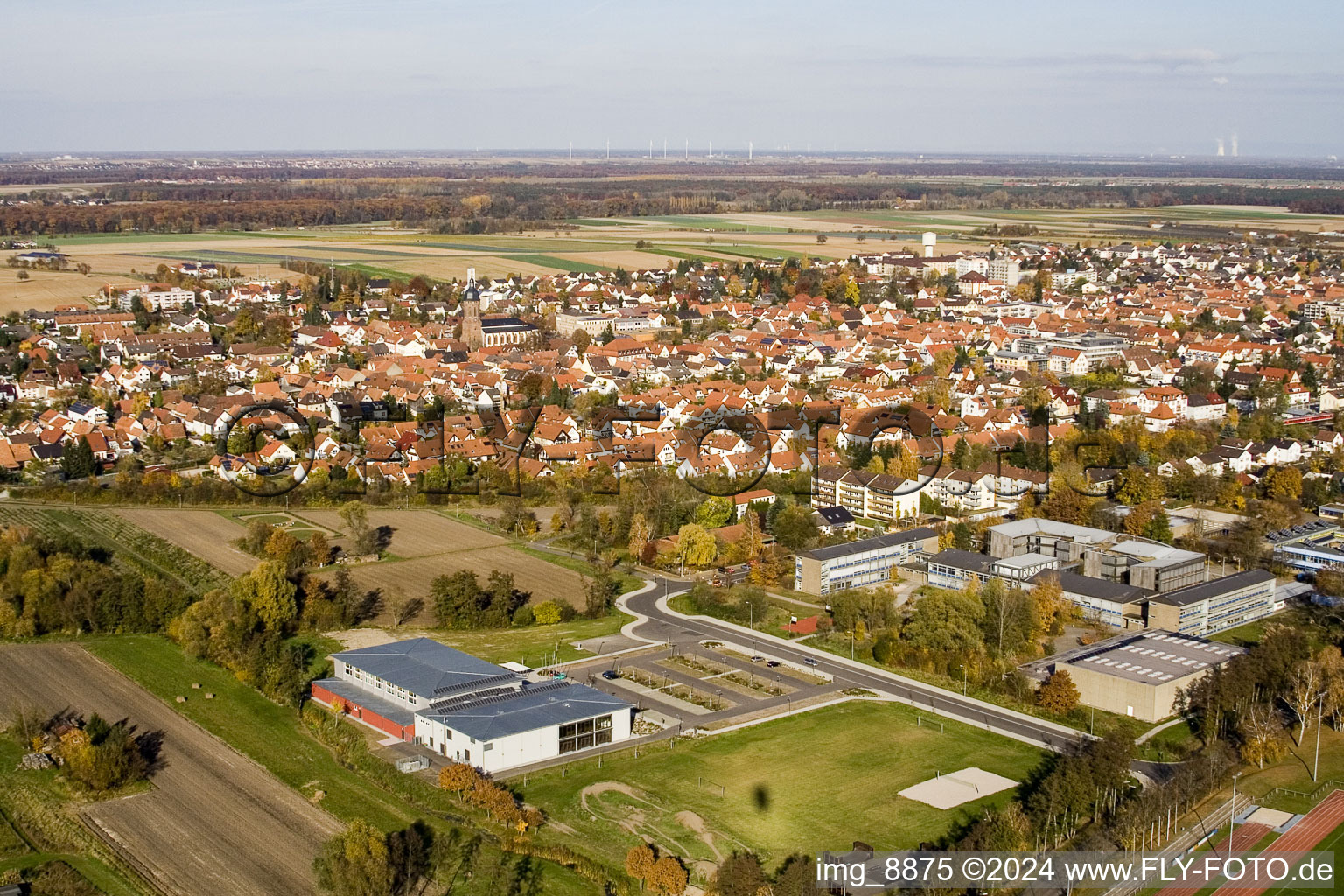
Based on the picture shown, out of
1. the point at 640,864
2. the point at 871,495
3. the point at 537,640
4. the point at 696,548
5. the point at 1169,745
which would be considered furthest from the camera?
the point at 871,495

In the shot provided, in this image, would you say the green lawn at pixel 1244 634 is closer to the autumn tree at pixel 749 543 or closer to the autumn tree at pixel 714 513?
the autumn tree at pixel 749 543

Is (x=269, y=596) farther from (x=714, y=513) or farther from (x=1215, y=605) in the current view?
(x=1215, y=605)

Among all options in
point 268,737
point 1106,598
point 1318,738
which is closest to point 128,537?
point 268,737

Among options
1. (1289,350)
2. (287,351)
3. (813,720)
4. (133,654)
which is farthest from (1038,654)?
(287,351)

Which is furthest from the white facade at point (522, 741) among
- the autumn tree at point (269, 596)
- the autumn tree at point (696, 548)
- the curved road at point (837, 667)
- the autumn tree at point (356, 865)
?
the autumn tree at point (696, 548)

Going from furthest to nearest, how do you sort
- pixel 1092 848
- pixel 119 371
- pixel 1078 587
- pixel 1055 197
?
pixel 1055 197 → pixel 119 371 → pixel 1078 587 → pixel 1092 848

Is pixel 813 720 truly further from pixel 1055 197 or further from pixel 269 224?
pixel 1055 197

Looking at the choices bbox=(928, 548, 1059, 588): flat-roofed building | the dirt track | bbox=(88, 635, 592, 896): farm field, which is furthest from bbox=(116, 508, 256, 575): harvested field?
bbox=(928, 548, 1059, 588): flat-roofed building
